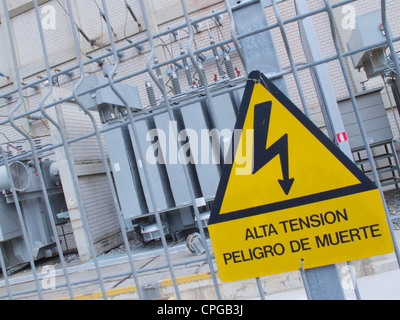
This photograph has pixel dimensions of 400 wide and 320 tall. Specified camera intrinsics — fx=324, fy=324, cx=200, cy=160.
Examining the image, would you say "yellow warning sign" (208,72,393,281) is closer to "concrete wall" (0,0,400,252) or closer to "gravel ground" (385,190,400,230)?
"gravel ground" (385,190,400,230)

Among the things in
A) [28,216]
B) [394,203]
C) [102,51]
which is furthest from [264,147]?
[102,51]

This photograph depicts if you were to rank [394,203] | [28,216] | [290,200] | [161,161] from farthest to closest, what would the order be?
[28,216]
[394,203]
[161,161]
[290,200]

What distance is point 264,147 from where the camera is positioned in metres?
1.48

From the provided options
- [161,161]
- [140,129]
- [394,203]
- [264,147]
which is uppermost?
[140,129]

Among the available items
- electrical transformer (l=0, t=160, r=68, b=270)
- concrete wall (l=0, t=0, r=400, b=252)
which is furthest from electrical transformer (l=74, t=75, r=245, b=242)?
electrical transformer (l=0, t=160, r=68, b=270)

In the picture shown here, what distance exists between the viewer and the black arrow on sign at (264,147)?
145 cm

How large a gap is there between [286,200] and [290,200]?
2cm

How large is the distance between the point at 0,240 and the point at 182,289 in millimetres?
5030

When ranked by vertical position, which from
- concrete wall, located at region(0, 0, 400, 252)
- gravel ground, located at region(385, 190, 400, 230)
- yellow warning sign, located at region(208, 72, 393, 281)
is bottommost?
gravel ground, located at region(385, 190, 400, 230)

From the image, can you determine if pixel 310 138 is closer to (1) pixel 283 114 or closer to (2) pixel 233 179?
(1) pixel 283 114

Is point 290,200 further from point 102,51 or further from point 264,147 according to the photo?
point 102,51

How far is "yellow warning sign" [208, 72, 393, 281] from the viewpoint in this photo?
1365 millimetres
